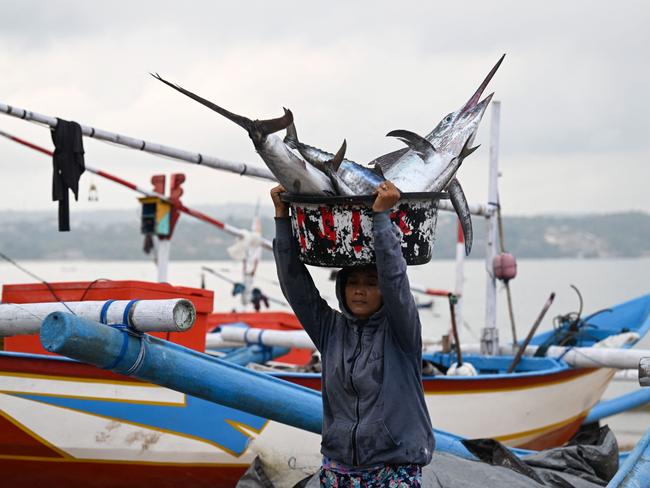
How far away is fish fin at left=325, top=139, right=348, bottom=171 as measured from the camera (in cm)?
354

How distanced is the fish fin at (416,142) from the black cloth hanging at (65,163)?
3617mm

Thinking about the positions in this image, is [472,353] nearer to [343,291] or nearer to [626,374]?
[626,374]

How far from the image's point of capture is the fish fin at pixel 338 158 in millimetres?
3541

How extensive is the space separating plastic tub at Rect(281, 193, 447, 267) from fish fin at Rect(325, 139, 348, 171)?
0.14 meters

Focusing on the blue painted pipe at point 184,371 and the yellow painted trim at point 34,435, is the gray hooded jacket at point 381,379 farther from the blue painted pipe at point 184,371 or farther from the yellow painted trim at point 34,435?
the yellow painted trim at point 34,435

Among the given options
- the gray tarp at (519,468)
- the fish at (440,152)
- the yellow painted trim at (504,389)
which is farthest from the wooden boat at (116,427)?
the fish at (440,152)

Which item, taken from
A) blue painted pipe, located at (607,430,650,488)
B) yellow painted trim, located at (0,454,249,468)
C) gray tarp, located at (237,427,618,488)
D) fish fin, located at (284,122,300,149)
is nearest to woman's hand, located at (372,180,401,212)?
fish fin, located at (284,122,300,149)

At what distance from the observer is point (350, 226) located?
11.7 ft

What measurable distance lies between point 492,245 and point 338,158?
6.11 metres

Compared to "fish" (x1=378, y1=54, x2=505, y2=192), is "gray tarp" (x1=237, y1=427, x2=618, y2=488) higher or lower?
lower

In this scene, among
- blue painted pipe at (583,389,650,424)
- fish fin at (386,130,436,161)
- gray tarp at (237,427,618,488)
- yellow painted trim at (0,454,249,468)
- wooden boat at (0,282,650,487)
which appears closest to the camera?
fish fin at (386,130,436,161)

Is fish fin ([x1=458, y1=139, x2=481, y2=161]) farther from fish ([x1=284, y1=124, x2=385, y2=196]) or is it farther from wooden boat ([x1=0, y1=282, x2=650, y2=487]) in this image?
wooden boat ([x1=0, y1=282, x2=650, y2=487])

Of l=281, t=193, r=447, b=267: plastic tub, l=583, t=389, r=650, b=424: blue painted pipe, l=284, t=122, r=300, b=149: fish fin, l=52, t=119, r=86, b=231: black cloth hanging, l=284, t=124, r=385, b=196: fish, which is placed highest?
l=52, t=119, r=86, b=231: black cloth hanging

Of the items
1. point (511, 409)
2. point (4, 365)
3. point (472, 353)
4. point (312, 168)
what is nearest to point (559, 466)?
point (511, 409)
